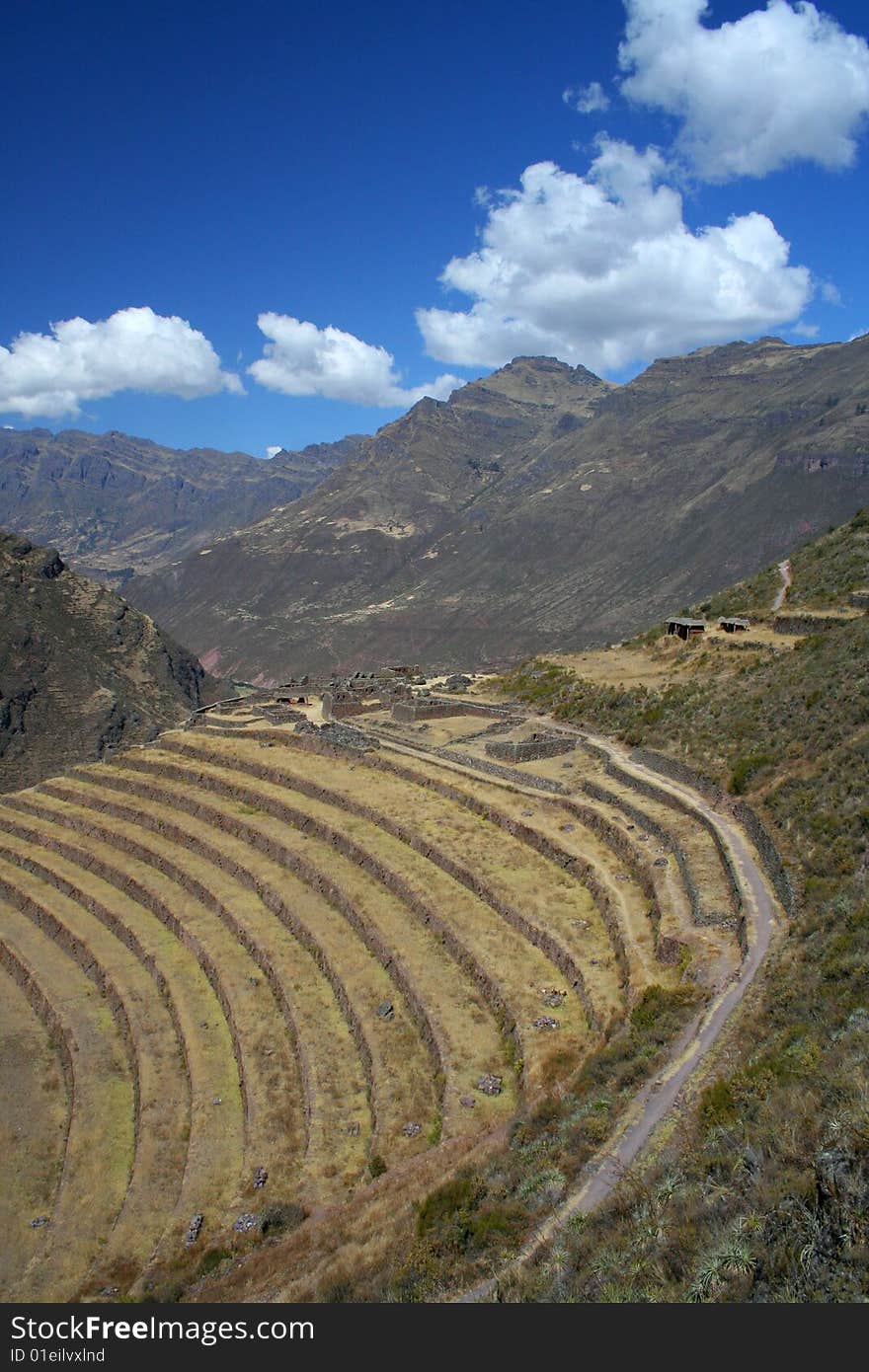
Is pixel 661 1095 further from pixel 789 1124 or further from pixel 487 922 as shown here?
pixel 487 922

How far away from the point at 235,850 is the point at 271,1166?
1492 centimetres

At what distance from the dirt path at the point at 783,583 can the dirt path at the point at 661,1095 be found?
29448mm

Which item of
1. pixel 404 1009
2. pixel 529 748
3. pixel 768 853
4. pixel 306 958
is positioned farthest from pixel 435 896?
pixel 529 748

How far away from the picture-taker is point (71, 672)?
69438 mm

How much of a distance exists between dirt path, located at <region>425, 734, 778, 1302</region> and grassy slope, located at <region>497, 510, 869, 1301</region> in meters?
0.56

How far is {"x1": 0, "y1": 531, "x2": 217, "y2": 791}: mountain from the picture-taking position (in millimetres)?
61781

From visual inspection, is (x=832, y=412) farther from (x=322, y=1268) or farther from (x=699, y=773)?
(x=322, y=1268)

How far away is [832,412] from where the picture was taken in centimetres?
11800

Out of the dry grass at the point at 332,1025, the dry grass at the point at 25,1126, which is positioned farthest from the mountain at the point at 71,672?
the dry grass at the point at 25,1126

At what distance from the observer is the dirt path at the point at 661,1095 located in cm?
1020

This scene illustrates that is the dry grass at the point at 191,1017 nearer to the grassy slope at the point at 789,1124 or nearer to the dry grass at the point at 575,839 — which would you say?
the dry grass at the point at 575,839

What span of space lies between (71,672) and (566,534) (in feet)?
293

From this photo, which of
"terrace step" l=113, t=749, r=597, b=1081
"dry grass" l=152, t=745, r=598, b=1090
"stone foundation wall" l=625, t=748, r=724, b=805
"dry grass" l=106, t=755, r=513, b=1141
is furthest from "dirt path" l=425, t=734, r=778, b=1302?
"stone foundation wall" l=625, t=748, r=724, b=805

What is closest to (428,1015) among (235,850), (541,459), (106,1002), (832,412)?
(106,1002)
